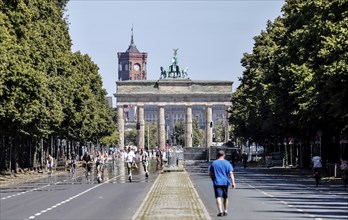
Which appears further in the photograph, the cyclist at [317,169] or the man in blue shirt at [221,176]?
the cyclist at [317,169]

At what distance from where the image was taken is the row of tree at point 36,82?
62719 millimetres

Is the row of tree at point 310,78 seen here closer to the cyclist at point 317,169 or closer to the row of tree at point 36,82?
the cyclist at point 317,169

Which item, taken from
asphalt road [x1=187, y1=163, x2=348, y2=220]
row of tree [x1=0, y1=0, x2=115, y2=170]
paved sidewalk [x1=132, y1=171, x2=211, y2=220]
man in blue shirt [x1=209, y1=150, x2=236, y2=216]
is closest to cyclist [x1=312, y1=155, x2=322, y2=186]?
asphalt road [x1=187, y1=163, x2=348, y2=220]

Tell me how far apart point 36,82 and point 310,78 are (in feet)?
59.4

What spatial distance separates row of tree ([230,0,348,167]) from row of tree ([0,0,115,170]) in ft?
57.5

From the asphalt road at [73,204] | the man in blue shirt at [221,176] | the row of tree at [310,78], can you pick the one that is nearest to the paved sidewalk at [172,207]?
the asphalt road at [73,204]

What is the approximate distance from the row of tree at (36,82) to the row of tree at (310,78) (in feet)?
57.5

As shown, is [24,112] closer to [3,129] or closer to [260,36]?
[3,129]

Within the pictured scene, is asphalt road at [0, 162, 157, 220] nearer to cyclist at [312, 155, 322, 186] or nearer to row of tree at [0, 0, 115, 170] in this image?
cyclist at [312, 155, 322, 186]

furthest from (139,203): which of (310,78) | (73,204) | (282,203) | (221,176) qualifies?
(310,78)

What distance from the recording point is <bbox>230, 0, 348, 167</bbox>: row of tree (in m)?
59.6

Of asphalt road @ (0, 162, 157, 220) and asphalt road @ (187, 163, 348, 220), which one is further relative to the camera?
asphalt road @ (0, 162, 157, 220)

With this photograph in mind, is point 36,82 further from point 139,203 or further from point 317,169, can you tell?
point 139,203

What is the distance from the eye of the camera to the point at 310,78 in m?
69.3
